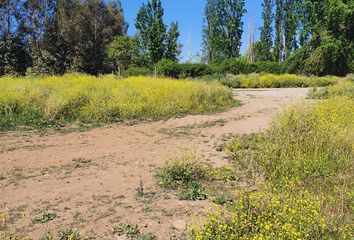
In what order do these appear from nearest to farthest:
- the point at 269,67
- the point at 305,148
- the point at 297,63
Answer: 1. the point at 305,148
2. the point at 269,67
3. the point at 297,63

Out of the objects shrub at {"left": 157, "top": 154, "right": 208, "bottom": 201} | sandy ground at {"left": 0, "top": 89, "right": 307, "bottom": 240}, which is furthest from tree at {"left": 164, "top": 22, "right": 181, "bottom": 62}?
shrub at {"left": 157, "top": 154, "right": 208, "bottom": 201}

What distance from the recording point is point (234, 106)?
1338 centimetres

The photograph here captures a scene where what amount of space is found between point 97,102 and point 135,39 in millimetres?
31589

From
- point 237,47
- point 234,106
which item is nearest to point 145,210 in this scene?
point 234,106

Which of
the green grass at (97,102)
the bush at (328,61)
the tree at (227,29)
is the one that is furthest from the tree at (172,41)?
the green grass at (97,102)

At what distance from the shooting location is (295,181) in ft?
15.7

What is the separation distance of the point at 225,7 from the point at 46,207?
45202 millimetres

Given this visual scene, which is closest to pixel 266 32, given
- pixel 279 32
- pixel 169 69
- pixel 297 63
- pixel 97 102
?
pixel 279 32

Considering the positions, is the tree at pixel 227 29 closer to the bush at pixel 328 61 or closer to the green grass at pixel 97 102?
the bush at pixel 328 61

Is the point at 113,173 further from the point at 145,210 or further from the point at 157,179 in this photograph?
the point at 145,210

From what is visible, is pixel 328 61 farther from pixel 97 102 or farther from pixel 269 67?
pixel 97 102

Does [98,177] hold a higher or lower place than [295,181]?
lower

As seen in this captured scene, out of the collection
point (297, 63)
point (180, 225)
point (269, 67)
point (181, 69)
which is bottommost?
point (180, 225)

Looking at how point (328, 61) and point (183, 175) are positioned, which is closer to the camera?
point (183, 175)
